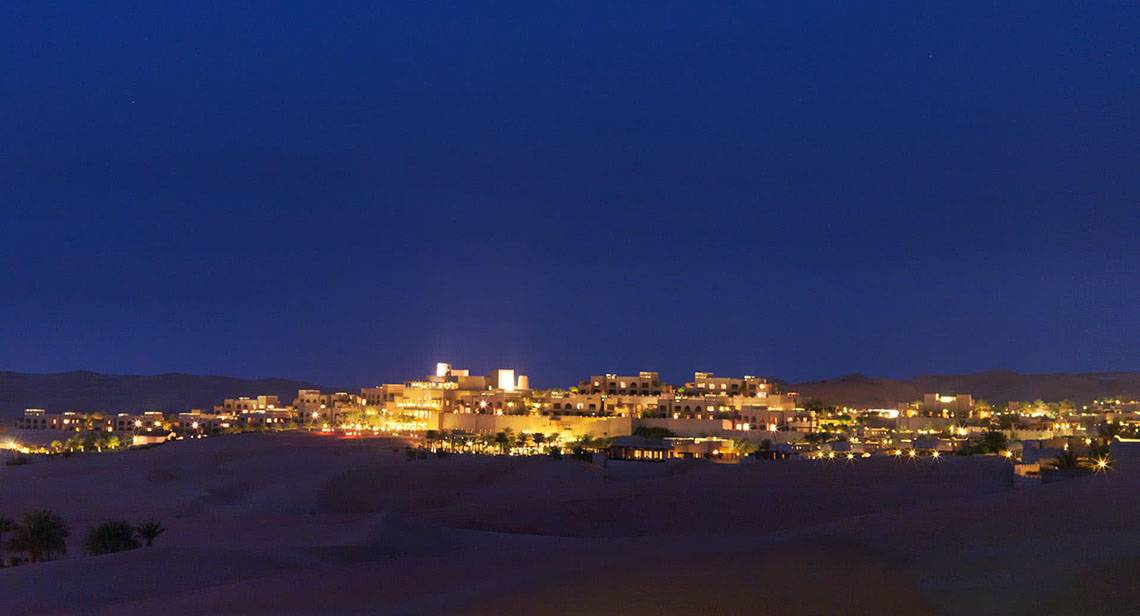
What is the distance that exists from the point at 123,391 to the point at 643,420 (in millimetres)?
106510

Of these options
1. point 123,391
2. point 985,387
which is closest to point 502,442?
point 985,387

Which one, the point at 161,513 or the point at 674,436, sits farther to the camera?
the point at 674,436

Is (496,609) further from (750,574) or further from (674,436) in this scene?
(674,436)

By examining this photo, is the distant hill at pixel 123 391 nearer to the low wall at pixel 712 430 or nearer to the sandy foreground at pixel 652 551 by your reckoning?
the low wall at pixel 712 430

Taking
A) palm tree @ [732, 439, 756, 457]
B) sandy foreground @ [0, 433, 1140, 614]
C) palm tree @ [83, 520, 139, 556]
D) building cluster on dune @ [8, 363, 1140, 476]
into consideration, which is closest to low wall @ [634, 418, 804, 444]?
building cluster on dune @ [8, 363, 1140, 476]

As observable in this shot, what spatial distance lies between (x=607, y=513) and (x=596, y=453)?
23827 millimetres

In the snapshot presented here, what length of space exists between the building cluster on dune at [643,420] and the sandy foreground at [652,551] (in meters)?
16.2

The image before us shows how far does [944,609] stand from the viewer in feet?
48.5

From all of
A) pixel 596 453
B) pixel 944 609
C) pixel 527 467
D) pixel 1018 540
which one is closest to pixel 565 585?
pixel 944 609

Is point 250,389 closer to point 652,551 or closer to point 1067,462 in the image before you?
point 1067,462

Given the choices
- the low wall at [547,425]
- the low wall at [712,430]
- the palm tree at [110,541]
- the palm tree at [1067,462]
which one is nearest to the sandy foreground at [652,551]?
the palm tree at [110,541]

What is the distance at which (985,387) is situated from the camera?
517 ft

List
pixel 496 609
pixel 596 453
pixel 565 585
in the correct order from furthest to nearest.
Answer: pixel 596 453 → pixel 565 585 → pixel 496 609

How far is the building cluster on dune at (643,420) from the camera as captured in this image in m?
66.9
